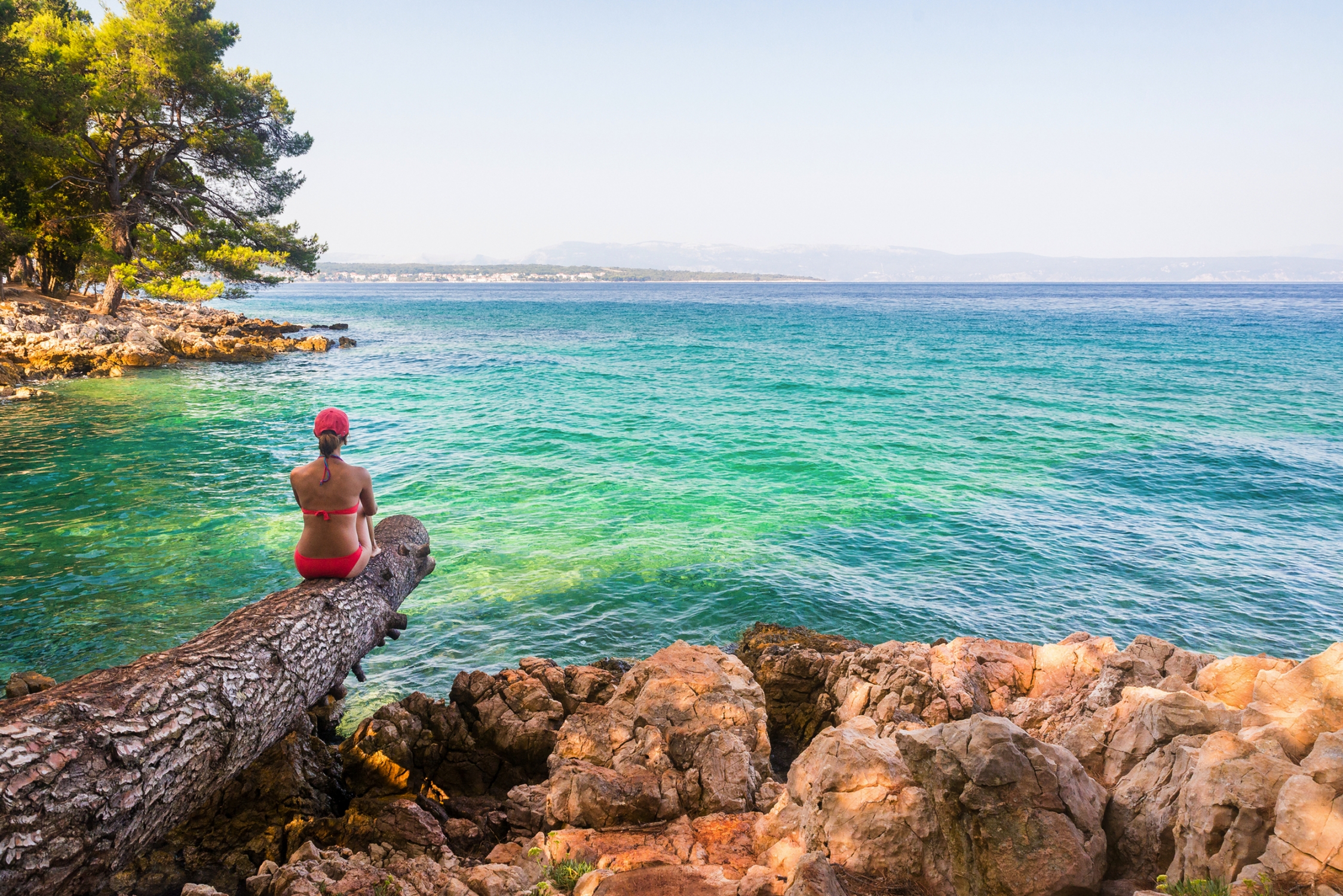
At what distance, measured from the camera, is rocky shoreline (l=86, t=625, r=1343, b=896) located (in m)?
3.67

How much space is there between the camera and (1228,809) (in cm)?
349

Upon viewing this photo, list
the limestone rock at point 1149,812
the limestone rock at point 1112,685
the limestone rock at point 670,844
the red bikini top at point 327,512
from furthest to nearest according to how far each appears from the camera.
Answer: the red bikini top at point 327,512, the limestone rock at point 1112,685, the limestone rock at point 670,844, the limestone rock at point 1149,812

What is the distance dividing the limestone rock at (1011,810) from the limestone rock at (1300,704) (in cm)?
102

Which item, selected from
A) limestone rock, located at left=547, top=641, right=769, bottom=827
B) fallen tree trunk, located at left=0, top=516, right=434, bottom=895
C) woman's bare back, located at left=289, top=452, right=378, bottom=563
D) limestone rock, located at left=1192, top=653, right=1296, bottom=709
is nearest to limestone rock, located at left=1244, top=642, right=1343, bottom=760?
limestone rock, located at left=1192, top=653, right=1296, bottom=709

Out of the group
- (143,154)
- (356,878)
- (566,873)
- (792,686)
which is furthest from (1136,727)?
(143,154)

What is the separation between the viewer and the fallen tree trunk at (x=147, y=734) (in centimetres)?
367

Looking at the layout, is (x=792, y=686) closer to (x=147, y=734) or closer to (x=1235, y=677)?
(x=1235, y=677)

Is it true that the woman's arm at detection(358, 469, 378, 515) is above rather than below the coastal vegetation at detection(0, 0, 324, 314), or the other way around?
below

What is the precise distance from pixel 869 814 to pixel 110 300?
1740 inches

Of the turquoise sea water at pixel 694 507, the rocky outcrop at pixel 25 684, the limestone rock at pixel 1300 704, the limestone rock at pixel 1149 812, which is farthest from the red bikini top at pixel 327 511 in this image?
the limestone rock at pixel 1300 704

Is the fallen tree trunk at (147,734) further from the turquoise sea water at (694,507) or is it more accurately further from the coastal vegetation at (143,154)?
the coastal vegetation at (143,154)

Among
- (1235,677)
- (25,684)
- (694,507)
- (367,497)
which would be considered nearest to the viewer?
(1235,677)

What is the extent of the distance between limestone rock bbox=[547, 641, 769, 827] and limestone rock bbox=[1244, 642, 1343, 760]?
3.28 metres

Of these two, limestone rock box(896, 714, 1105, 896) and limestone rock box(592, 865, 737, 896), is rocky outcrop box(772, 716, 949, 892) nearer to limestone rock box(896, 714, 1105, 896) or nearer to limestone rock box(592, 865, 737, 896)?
limestone rock box(896, 714, 1105, 896)
